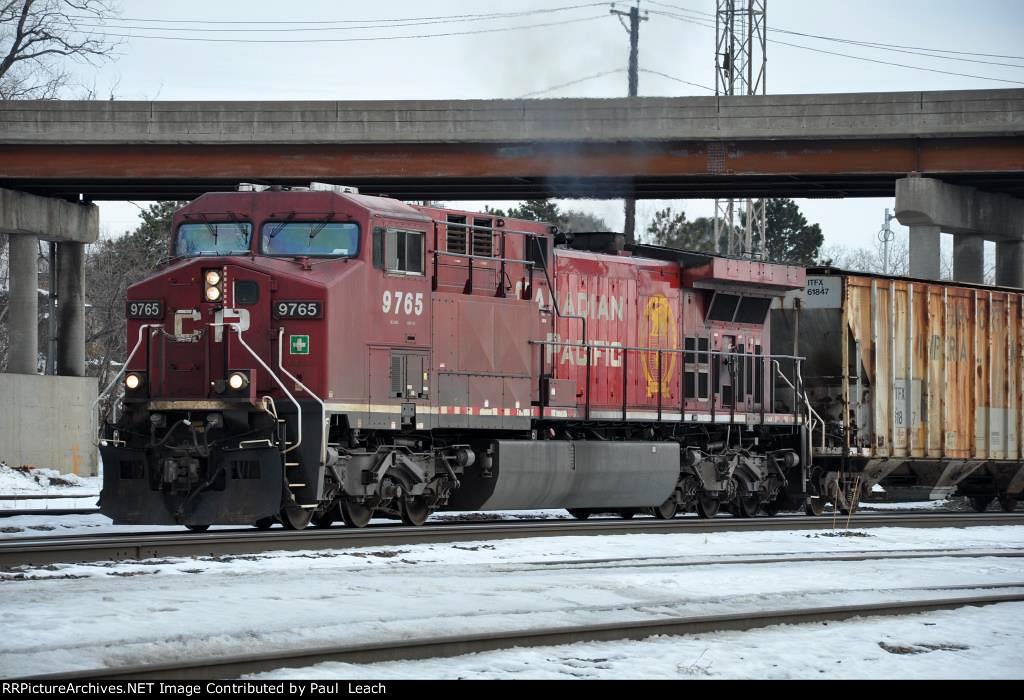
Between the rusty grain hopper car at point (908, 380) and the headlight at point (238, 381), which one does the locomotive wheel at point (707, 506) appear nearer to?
the rusty grain hopper car at point (908, 380)

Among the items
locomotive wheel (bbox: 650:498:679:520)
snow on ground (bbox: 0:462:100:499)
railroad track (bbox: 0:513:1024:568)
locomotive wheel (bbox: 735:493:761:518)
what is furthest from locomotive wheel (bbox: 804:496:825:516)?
snow on ground (bbox: 0:462:100:499)

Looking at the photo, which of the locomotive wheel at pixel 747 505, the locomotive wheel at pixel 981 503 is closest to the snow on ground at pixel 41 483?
the locomotive wheel at pixel 747 505

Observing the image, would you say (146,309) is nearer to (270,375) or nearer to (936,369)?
(270,375)

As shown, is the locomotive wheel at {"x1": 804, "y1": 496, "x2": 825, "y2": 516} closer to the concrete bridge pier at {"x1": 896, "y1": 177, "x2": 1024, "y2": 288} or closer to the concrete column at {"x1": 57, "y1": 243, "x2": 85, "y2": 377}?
the concrete bridge pier at {"x1": 896, "y1": 177, "x2": 1024, "y2": 288}

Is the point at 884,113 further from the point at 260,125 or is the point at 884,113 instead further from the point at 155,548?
the point at 155,548

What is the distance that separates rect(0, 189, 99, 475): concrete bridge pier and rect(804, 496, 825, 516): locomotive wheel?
1978 centimetres

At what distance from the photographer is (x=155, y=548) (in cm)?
1341

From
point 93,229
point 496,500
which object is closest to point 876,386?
point 496,500

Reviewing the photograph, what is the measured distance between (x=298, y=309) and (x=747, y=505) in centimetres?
967

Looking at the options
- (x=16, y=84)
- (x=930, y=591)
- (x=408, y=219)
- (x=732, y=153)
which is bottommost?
(x=930, y=591)

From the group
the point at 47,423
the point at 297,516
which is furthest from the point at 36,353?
the point at 297,516

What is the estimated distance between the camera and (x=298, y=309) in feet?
52.0
